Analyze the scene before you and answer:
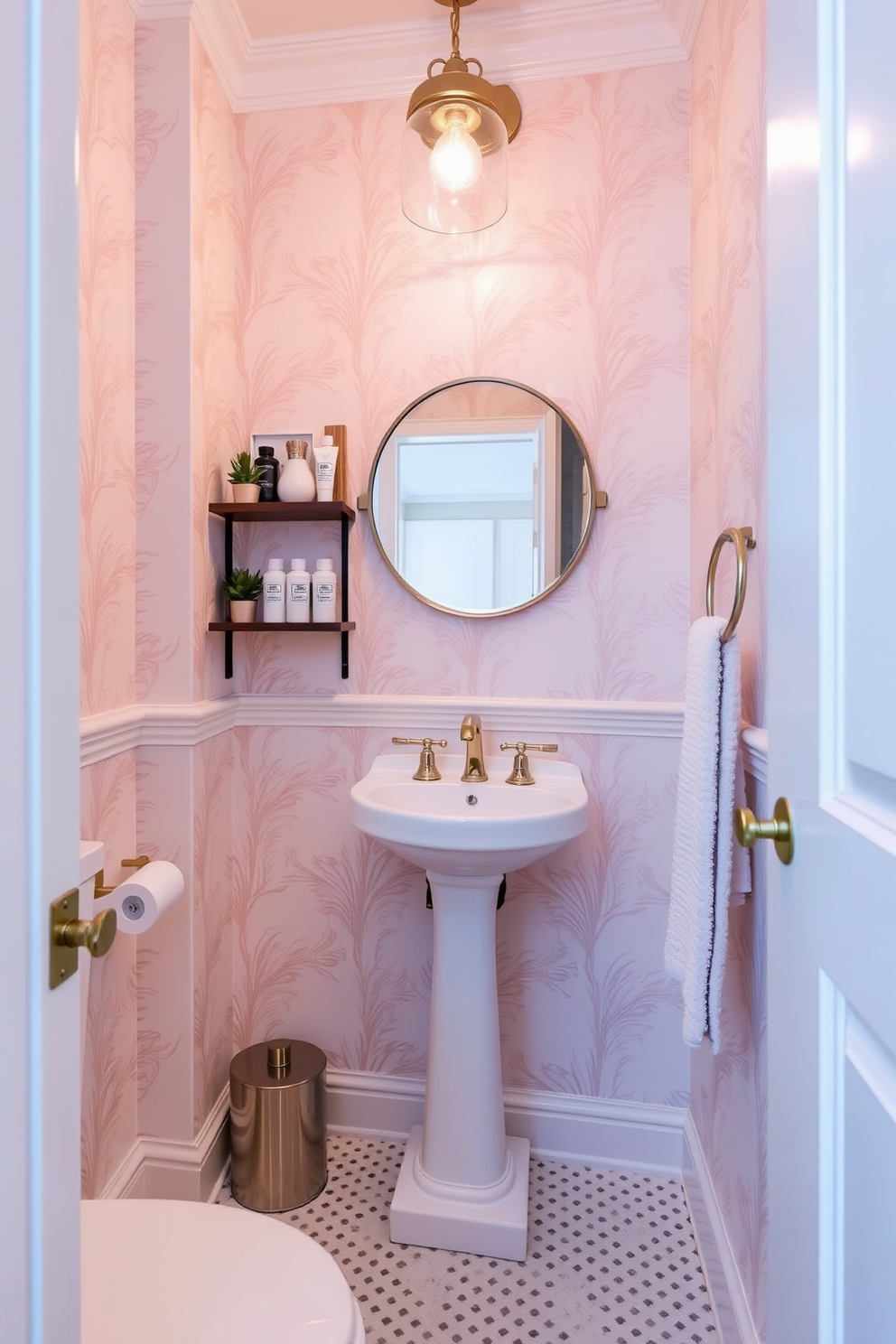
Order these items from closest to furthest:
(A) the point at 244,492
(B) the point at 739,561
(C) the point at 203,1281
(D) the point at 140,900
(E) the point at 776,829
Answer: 1. (E) the point at 776,829
2. (C) the point at 203,1281
3. (B) the point at 739,561
4. (D) the point at 140,900
5. (A) the point at 244,492

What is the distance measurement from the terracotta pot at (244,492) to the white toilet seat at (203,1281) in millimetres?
1303

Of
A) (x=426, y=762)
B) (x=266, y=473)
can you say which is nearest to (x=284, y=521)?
(x=266, y=473)

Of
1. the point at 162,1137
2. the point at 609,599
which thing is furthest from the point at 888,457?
the point at 162,1137

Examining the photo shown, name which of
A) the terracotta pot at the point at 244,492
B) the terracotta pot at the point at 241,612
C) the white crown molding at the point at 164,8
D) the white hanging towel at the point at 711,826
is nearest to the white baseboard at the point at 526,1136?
the white hanging towel at the point at 711,826

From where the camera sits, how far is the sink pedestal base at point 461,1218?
5.01 feet

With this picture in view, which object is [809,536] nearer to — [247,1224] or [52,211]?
[52,211]

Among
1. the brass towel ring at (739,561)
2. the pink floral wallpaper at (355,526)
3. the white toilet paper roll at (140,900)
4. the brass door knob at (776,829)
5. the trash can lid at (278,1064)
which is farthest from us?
the trash can lid at (278,1064)

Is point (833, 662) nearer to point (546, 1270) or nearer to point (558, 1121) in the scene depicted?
point (546, 1270)

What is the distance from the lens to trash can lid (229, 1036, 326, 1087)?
5.45 feet

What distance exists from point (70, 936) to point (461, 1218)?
1.35 m

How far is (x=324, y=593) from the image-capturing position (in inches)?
70.1

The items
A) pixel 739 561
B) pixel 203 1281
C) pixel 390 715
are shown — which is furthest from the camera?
pixel 390 715

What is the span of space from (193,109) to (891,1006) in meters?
1.95

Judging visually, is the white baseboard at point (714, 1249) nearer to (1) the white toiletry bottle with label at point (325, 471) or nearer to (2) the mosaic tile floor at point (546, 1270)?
(2) the mosaic tile floor at point (546, 1270)
